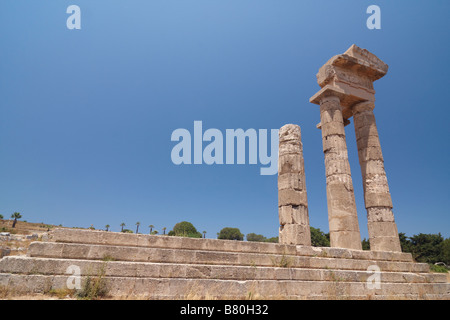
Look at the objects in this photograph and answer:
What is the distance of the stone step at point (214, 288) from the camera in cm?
490

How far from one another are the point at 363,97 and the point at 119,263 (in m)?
15.7

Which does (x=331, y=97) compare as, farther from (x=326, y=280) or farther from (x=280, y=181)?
(x=326, y=280)

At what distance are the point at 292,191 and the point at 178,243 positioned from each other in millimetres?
5802

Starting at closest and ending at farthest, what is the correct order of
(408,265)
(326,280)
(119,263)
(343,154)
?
(119,263) < (326,280) < (408,265) < (343,154)

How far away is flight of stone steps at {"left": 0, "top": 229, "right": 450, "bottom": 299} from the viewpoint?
206 inches

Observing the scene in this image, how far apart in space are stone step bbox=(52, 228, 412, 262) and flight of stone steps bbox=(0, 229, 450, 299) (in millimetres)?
22

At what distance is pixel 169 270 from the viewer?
5.89 m

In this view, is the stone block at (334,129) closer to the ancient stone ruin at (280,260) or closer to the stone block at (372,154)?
the ancient stone ruin at (280,260)

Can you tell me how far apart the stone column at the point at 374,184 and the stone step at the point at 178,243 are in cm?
478

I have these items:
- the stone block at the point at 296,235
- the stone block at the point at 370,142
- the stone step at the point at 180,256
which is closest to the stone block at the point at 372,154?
the stone block at the point at 370,142

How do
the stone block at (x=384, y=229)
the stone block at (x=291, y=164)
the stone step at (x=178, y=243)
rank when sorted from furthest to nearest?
the stone block at (x=384, y=229) → the stone block at (x=291, y=164) → the stone step at (x=178, y=243)


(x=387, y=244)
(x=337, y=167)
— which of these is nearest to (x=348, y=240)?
(x=387, y=244)

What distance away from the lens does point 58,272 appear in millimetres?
→ 5199
